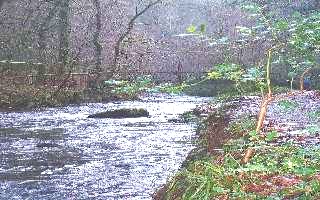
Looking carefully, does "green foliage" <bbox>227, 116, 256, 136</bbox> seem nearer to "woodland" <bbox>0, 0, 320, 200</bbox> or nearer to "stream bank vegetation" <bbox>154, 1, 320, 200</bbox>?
"woodland" <bbox>0, 0, 320, 200</bbox>

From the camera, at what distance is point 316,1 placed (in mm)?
8688

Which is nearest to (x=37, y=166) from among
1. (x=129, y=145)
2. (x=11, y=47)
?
(x=129, y=145)

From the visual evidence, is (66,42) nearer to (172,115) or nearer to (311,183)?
(172,115)

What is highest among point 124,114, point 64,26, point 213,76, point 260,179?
point 64,26

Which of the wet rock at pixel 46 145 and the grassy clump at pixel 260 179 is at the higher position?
the grassy clump at pixel 260 179

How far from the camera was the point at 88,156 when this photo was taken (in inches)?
398

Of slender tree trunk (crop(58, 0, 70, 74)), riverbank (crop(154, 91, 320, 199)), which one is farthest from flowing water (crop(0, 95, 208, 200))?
slender tree trunk (crop(58, 0, 70, 74))

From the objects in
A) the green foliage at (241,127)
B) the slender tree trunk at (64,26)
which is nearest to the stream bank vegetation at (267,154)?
the green foliage at (241,127)

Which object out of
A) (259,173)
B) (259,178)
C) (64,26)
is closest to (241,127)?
(259,173)

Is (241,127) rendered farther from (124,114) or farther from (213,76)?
(124,114)

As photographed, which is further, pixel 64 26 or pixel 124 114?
pixel 64 26

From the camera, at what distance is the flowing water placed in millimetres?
7414

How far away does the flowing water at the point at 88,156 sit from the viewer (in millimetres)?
7414

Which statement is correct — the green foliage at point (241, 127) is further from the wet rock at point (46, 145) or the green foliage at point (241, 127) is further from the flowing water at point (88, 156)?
the wet rock at point (46, 145)
